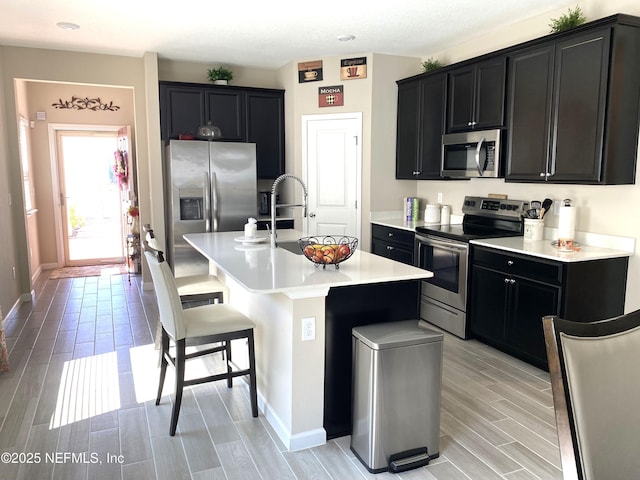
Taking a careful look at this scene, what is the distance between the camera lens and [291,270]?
105 inches

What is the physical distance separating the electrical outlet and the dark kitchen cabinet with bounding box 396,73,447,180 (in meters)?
2.86

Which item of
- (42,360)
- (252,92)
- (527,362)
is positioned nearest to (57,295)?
(42,360)

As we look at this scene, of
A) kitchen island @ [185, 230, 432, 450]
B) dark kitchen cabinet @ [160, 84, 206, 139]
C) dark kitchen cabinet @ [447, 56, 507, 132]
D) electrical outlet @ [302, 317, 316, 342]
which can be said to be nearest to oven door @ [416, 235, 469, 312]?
dark kitchen cabinet @ [447, 56, 507, 132]

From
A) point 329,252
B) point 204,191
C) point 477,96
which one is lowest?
point 329,252

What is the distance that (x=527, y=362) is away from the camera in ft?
11.9

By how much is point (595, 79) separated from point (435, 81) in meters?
1.76

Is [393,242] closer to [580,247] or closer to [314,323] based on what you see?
[580,247]

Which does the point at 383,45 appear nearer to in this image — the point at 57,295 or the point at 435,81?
the point at 435,81

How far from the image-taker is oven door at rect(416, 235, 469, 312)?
4070mm

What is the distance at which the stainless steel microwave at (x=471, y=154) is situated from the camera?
160 inches

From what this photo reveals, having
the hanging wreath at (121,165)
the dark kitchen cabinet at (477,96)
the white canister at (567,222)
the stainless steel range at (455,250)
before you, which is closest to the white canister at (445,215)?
the stainless steel range at (455,250)

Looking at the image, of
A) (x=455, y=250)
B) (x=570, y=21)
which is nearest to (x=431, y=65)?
(x=570, y=21)

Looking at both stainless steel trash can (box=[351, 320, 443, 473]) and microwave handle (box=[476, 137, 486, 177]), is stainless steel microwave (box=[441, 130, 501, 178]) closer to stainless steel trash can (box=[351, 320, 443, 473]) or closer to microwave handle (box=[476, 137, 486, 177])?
microwave handle (box=[476, 137, 486, 177])

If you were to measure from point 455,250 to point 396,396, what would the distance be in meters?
2.07
